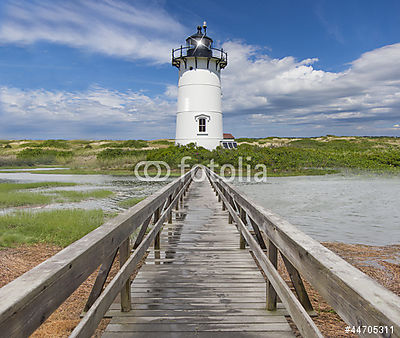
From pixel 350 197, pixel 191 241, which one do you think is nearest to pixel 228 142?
pixel 350 197

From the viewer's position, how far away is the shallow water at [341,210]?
8883mm

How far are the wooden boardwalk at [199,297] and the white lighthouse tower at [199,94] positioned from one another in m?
23.0

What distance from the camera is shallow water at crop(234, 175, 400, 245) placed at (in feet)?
29.1

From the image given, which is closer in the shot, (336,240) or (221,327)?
(221,327)

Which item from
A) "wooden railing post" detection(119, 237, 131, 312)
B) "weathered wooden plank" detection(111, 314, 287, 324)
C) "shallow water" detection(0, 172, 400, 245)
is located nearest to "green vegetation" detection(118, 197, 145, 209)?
"shallow water" detection(0, 172, 400, 245)

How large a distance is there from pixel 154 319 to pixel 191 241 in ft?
9.85

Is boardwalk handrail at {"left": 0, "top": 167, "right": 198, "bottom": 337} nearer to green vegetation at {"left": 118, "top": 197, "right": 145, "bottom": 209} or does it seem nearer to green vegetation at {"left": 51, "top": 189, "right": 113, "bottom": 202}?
green vegetation at {"left": 118, "top": 197, "right": 145, "bottom": 209}

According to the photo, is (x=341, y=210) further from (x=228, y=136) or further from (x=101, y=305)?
(x=228, y=136)

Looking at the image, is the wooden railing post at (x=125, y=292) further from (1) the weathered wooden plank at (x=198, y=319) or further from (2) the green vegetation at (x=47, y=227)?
(2) the green vegetation at (x=47, y=227)

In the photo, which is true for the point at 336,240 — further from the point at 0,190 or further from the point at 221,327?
the point at 0,190

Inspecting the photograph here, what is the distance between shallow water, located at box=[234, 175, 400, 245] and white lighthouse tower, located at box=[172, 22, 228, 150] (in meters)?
11.2

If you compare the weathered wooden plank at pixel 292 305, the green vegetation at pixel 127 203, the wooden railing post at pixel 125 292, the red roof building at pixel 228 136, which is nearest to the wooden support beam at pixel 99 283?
the wooden railing post at pixel 125 292

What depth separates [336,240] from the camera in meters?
8.30

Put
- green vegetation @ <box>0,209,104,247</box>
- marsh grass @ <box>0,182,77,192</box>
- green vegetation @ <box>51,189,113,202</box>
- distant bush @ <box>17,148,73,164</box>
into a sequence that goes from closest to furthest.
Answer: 1. green vegetation @ <box>0,209,104,247</box>
2. green vegetation @ <box>51,189,113,202</box>
3. marsh grass @ <box>0,182,77,192</box>
4. distant bush @ <box>17,148,73,164</box>
